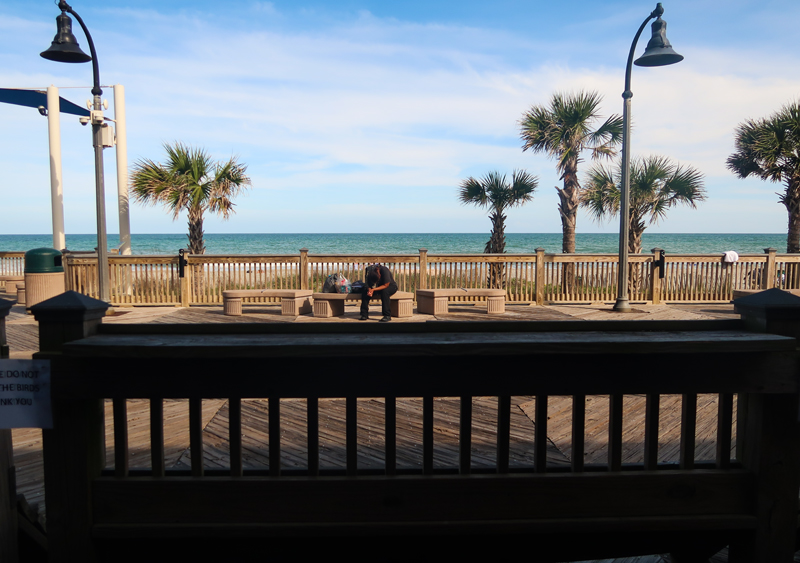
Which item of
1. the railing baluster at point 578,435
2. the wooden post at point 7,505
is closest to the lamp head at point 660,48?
the railing baluster at point 578,435

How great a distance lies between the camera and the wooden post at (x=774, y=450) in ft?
5.89

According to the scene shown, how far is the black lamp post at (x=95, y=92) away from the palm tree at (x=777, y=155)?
764 inches

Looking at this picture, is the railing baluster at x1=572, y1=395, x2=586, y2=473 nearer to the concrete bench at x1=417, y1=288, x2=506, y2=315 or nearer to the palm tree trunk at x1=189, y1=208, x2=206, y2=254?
the concrete bench at x1=417, y1=288, x2=506, y2=315

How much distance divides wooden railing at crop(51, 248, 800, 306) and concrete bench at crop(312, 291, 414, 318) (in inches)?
75.0

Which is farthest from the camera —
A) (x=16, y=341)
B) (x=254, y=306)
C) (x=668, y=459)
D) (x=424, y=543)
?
(x=254, y=306)

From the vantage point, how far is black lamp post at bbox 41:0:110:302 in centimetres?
870

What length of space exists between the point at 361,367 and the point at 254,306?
10983 millimetres

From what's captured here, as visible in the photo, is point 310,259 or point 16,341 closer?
point 16,341

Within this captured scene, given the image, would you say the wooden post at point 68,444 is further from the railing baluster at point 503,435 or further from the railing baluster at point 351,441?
the railing baluster at point 503,435

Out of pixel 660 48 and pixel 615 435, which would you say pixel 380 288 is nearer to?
pixel 660 48

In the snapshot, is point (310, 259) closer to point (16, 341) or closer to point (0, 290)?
point (16, 341)

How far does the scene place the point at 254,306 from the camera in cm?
1218

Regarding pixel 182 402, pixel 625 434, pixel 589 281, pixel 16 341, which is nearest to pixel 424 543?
pixel 625 434

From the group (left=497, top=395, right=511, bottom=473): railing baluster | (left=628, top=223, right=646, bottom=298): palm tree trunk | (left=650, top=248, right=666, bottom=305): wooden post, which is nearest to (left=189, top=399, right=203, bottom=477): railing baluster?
(left=497, top=395, right=511, bottom=473): railing baluster
